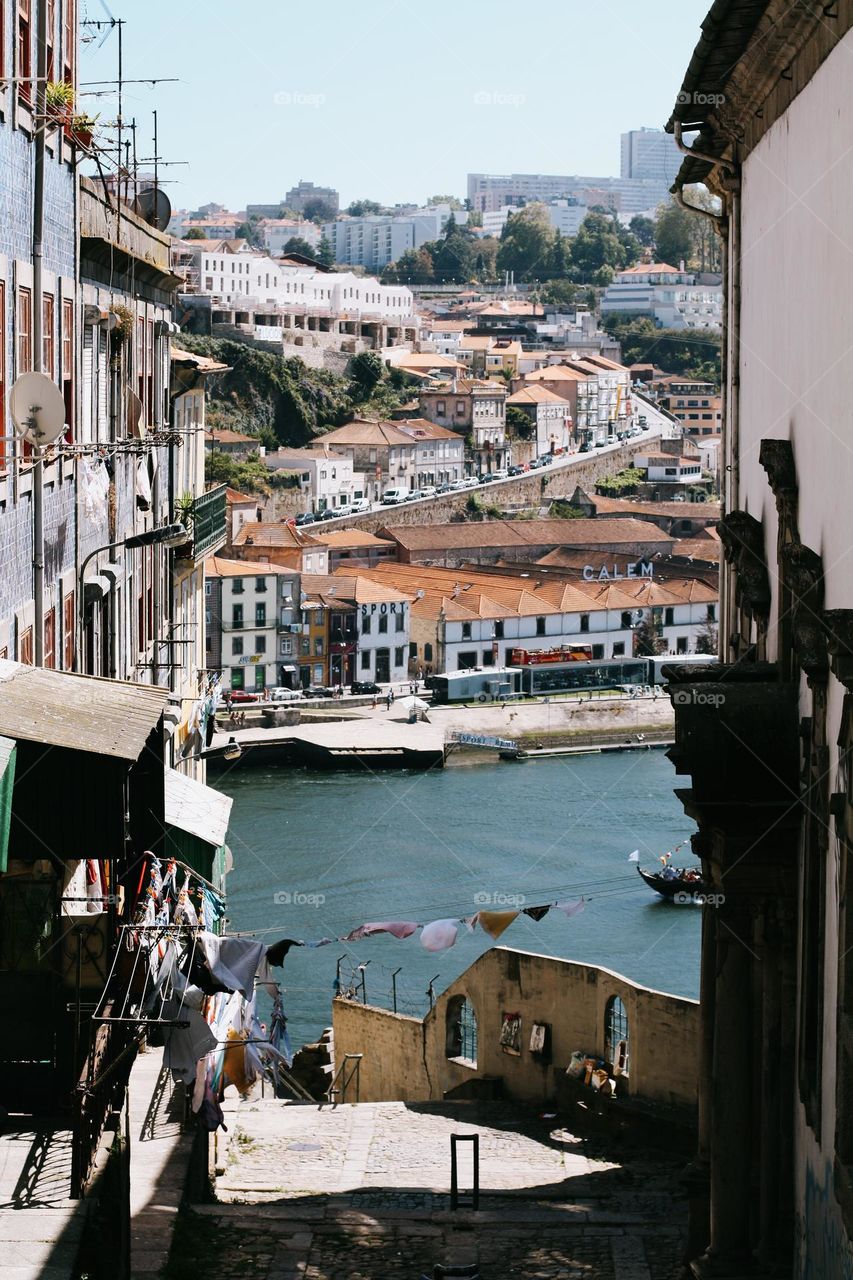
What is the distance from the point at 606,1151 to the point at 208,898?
387 cm

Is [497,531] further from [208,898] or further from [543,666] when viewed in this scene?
[208,898]

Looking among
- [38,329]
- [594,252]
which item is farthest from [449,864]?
[594,252]

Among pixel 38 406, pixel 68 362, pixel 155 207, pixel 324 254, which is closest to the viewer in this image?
pixel 38 406

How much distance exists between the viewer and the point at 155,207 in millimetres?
15570

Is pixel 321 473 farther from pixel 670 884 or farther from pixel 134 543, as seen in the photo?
pixel 134 543

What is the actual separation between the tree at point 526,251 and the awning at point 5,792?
5659 inches

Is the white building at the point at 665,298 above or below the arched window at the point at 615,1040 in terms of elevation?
above

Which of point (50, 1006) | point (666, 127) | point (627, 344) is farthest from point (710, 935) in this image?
point (627, 344)

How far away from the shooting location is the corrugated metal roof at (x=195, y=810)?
10.2 meters

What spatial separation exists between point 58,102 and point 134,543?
3681 mm

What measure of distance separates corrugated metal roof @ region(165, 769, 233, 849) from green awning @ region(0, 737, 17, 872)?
11.7 ft

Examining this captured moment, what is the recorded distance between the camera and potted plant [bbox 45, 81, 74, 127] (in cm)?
930

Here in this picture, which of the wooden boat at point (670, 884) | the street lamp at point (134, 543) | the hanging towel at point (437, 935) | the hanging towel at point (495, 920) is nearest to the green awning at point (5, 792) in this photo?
the street lamp at point (134, 543)

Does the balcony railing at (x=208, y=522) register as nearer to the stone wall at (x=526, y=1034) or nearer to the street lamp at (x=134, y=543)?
the street lamp at (x=134, y=543)
